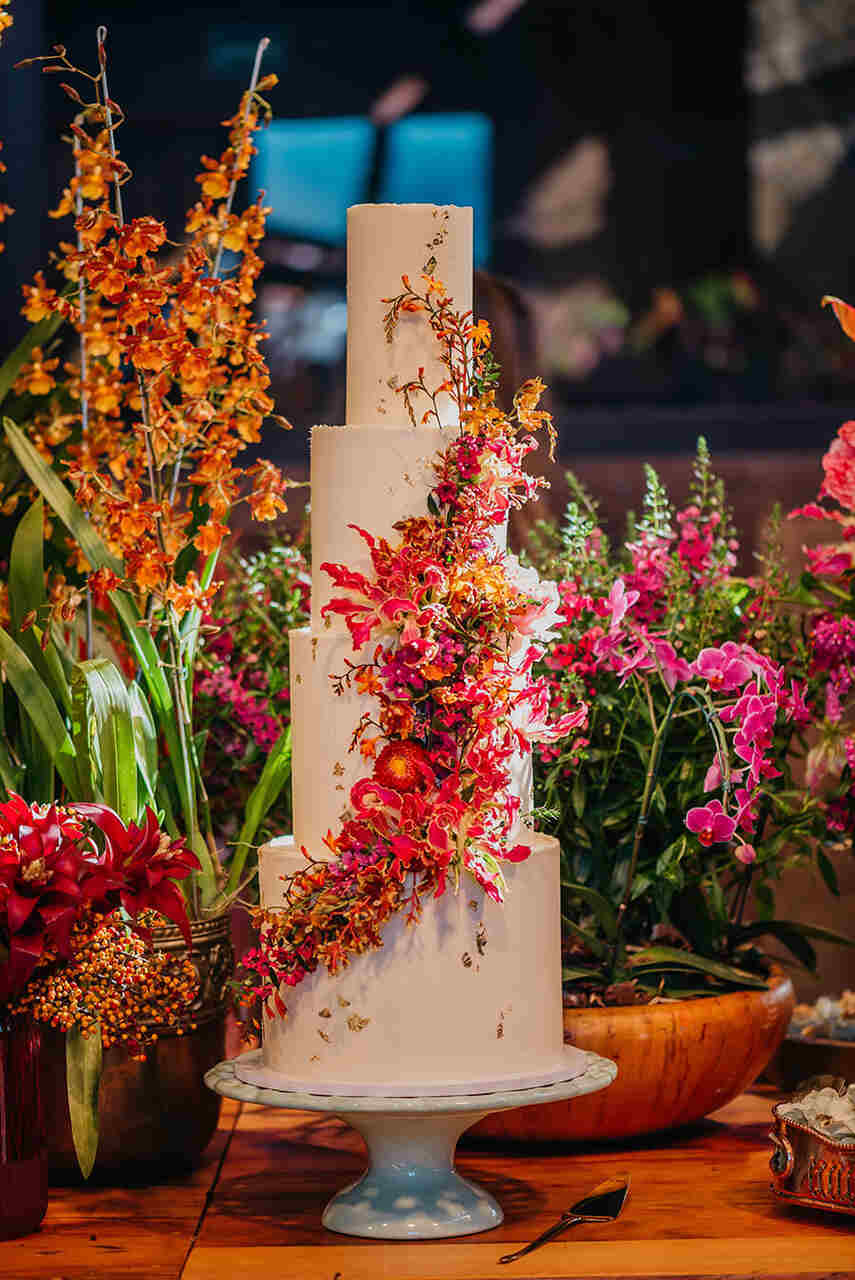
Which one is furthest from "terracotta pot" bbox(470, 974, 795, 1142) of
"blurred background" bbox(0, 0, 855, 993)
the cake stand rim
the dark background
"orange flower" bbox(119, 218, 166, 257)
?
the dark background

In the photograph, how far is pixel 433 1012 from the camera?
145 cm

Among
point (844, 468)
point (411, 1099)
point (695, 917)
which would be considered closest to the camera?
point (411, 1099)

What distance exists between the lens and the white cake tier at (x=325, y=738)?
1.50m

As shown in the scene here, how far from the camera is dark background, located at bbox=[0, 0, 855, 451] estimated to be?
3705 mm

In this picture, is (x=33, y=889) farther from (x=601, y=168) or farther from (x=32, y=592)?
(x=601, y=168)

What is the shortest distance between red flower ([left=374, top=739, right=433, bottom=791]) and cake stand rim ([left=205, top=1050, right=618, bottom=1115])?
0.82 ft

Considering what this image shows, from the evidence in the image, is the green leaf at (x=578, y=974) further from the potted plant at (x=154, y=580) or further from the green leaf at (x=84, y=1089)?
the green leaf at (x=84, y=1089)

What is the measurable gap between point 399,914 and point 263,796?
335 millimetres

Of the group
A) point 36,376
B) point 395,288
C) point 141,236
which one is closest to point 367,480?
point 395,288

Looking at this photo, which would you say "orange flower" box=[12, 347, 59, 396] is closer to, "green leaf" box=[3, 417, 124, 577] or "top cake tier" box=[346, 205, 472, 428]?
"green leaf" box=[3, 417, 124, 577]

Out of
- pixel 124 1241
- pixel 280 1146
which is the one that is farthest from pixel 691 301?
pixel 124 1241

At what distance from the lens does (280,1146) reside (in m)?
1.79

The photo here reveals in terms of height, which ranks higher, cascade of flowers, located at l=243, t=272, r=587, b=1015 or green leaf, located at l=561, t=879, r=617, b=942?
cascade of flowers, located at l=243, t=272, r=587, b=1015

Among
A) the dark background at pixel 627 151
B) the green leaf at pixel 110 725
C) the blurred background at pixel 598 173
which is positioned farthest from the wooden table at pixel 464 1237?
the dark background at pixel 627 151
